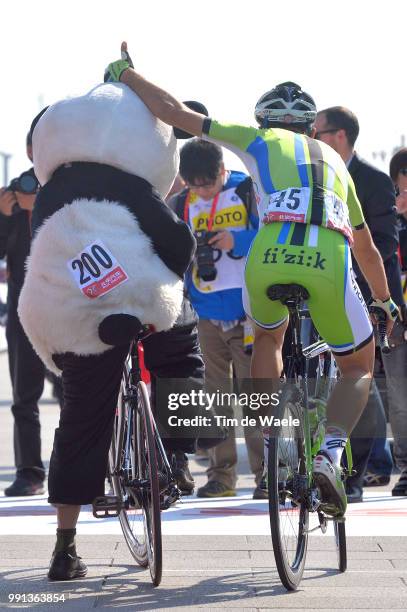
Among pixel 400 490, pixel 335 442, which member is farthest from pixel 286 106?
pixel 400 490

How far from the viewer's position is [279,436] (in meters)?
5.41

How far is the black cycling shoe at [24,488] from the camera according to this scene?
854cm

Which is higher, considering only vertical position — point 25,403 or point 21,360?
point 21,360

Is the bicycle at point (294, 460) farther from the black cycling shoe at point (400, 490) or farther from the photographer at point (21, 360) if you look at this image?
the photographer at point (21, 360)

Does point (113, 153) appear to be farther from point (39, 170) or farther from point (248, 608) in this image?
point (248, 608)

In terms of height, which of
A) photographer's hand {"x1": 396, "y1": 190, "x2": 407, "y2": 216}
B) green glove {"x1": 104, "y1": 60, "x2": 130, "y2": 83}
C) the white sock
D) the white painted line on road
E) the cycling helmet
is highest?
photographer's hand {"x1": 396, "y1": 190, "x2": 407, "y2": 216}

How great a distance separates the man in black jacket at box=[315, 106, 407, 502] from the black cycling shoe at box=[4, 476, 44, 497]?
1.89 meters

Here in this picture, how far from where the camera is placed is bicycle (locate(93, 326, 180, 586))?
18.2ft

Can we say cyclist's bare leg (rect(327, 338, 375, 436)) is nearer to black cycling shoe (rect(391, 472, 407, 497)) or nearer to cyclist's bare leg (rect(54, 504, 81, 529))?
cyclist's bare leg (rect(54, 504, 81, 529))

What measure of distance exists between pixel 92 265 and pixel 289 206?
2.69 feet

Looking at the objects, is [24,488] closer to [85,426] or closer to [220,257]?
[220,257]

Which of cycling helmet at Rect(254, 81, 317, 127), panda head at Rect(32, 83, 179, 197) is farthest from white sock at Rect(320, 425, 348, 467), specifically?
cycling helmet at Rect(254, 81, 317, 127)

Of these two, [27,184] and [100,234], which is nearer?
[100,234]

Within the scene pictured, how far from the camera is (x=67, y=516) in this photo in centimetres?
583
